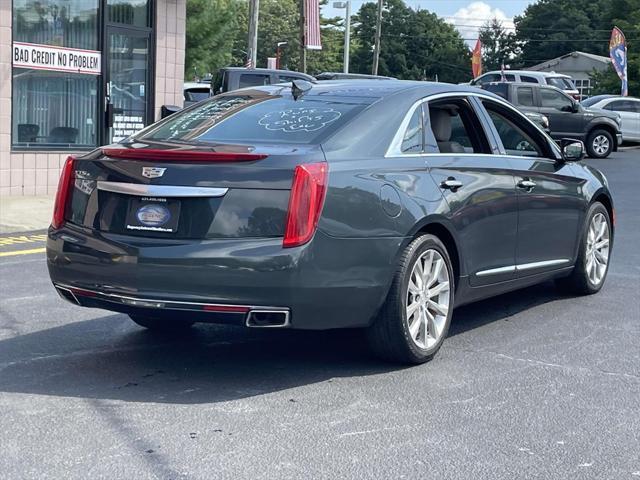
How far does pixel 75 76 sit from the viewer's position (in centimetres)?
1544

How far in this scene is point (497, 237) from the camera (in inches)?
259

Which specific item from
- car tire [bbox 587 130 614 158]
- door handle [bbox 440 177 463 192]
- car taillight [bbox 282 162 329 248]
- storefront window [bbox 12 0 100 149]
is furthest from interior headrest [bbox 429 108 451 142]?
car tire [bbox 587 130 614 158]

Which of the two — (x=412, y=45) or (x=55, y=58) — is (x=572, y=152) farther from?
(x=412, y=45)

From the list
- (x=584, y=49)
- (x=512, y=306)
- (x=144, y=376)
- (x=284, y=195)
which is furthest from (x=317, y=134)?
(x=584, y=49)

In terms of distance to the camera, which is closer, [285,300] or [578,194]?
[285,300]

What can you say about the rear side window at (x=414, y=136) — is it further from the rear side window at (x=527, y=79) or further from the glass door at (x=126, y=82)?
the rear side window at (x=527, y=79)

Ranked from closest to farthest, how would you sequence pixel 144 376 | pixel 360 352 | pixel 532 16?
pixel 144 376 < pixel 360 352 < pixel 532 16

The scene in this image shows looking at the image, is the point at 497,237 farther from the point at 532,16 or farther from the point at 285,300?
the point at 532,16

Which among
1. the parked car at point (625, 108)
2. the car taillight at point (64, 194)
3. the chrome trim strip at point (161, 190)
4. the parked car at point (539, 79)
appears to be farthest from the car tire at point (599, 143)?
the chrome trim strip at point (161, 190)

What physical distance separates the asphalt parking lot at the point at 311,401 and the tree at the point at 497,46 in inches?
4006

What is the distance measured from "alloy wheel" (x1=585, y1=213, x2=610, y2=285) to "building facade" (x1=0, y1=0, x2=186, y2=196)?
8836mm

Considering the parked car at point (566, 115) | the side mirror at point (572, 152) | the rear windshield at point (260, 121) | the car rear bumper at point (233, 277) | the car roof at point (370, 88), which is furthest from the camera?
the parked car at point (566, 115)

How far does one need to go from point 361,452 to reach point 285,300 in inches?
39.9

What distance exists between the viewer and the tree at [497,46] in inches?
4222
